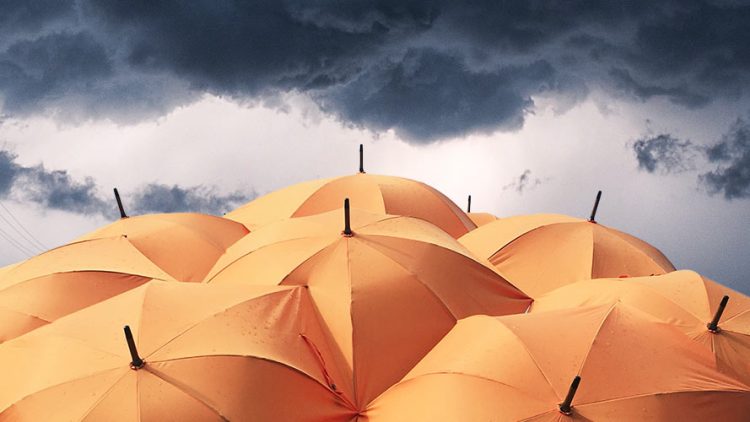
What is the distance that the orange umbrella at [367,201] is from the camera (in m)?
12.2

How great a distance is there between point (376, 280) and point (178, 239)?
4642mm

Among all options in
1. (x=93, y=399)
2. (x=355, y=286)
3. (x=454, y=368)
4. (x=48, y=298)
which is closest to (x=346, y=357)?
(x=355, y=286)

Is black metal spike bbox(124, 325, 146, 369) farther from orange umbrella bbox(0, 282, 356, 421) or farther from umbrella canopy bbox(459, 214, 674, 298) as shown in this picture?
umbrella canopy bbox(459, 214, 674, 298)

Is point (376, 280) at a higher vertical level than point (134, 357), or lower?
higher

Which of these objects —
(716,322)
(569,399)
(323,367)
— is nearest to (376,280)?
(323,367)

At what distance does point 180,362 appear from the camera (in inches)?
246

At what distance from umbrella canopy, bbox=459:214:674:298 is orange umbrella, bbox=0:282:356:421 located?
432cm

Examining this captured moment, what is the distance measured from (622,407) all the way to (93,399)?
4607 millimetres

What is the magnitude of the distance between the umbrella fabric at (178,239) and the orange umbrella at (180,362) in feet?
10.7

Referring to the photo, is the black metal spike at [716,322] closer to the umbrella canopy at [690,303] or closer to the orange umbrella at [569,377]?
the umbrella canopy at [690,303]

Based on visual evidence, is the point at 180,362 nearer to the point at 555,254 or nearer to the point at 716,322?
the point at 716,322

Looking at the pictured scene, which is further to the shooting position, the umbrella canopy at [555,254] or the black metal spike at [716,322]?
the umbrella canopy at [555,254]

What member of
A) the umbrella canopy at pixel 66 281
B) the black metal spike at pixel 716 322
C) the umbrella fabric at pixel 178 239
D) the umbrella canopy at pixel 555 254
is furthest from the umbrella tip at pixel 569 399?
the umbrella fabric at pixel 178 239

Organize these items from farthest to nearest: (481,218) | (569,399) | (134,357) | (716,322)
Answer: (481,218), (716,322), (134,357), (569,399)
